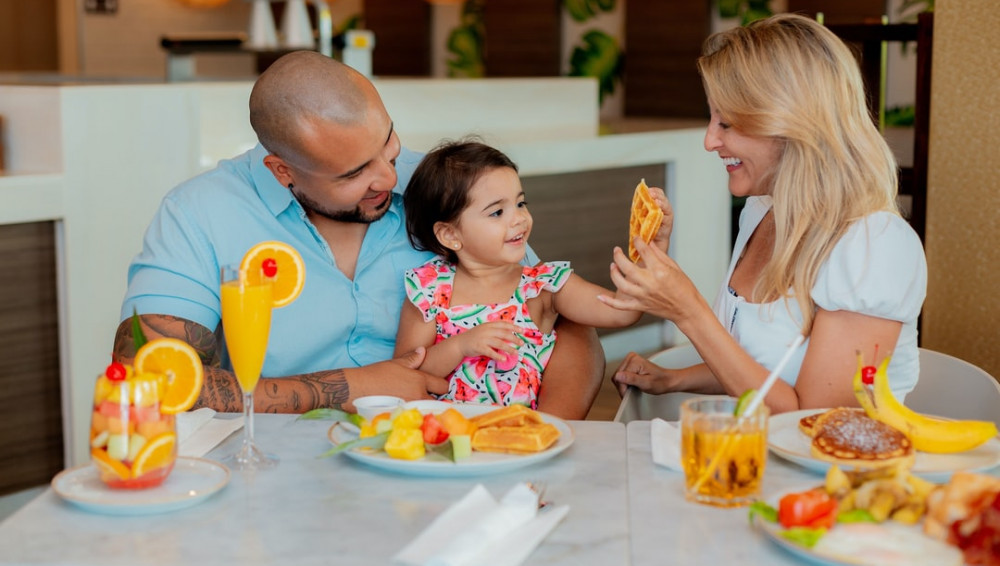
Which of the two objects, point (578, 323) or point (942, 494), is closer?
point (942, 494)

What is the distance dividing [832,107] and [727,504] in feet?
2.89

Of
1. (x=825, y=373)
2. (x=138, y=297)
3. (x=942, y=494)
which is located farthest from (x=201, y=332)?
(x=942, y=494)

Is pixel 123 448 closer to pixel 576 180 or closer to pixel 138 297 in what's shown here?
pixel 138 297

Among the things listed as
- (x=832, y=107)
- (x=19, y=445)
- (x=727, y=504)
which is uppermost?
(x=832, y=107)

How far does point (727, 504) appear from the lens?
1.31 m

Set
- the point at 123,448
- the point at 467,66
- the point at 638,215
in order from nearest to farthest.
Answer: the point at 123,448 → the point at 638,215 → the point at 467,66

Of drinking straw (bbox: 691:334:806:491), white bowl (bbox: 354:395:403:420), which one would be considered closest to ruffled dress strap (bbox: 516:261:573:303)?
white bowl (bbox: 354:395:403:420)

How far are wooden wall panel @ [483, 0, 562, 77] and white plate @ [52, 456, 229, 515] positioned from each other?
24.9ft

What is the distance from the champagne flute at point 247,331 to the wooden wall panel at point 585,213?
123 inches

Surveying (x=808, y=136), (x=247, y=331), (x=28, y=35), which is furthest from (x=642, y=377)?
(x=28, y=35)

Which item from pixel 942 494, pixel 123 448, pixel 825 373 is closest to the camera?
pixel 942 494

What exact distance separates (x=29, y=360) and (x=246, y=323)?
79.0 inches

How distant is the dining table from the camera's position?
1.18 metres

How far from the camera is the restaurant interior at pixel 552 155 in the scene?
2605 mm
